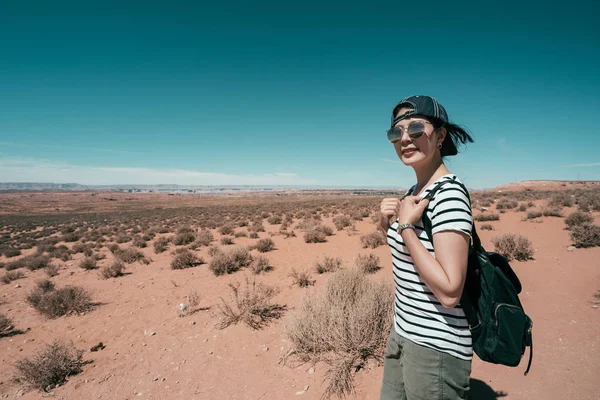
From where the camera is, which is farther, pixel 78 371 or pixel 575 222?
pixel 575 222

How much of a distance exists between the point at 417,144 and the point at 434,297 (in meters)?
0.81

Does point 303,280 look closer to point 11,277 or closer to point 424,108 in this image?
point 424,108

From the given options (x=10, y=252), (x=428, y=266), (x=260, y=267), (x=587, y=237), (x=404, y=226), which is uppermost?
(x=404, y=226)

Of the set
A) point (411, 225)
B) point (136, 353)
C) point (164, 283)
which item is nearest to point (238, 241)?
point (164, 283)

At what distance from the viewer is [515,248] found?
283 inches

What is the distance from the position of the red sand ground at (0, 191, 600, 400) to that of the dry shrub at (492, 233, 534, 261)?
246 millimetres

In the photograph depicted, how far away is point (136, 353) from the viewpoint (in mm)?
4309

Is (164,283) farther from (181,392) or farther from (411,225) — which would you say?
(411,225)

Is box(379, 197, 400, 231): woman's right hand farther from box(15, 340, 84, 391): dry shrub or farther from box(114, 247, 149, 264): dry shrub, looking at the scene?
box(114, 247, 149, 264): dry shrub

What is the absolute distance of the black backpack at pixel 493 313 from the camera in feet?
3.95

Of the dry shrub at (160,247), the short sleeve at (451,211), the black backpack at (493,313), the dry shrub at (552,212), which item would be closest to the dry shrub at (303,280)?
the black backpack at (493,313)

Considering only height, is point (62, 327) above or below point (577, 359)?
below

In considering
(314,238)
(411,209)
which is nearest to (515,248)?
(314,238)

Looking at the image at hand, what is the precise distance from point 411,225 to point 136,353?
511cm
